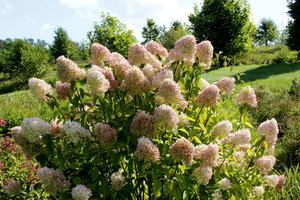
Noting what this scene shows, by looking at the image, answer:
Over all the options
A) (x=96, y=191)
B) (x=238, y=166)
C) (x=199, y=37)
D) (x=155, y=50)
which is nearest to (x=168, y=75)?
(x=155, y=50)

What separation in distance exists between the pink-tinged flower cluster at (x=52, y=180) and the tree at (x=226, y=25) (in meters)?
17.8

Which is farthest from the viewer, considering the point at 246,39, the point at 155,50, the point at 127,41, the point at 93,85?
the point at 246,39

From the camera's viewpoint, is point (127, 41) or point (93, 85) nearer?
point (93, 85)

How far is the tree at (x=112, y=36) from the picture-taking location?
43.6 ft

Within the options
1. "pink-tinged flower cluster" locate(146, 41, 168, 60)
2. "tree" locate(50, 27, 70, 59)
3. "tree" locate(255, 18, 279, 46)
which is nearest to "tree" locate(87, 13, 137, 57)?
"pink-tinged flower cluster" locate(146, 41, 168, 60)

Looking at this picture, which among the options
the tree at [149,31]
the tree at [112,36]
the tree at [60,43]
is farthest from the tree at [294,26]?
the tree at [60,43]

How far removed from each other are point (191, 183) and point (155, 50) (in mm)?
1378

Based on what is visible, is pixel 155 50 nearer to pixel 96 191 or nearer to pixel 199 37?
pixel 96 191

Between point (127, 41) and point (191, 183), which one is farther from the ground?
point (127, 41)

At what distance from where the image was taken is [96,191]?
89.0 inches

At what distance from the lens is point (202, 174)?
5.91 ft

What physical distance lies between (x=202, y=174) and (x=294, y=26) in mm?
20617

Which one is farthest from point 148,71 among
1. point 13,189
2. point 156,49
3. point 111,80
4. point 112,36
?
point 112,36

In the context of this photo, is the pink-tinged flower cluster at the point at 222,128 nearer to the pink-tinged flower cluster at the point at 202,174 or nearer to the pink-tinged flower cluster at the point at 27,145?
the pink-tinged flower cluster at the point at 202,174
